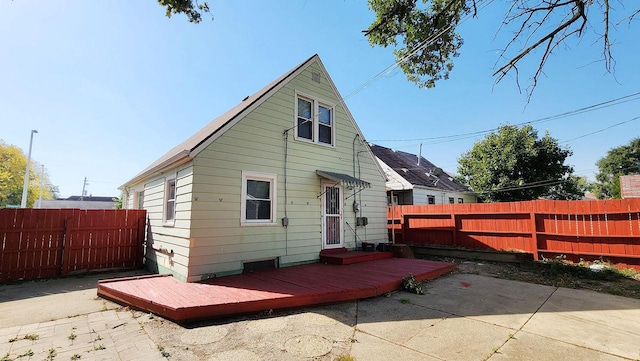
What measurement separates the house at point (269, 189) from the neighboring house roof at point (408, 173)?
8.90 meters

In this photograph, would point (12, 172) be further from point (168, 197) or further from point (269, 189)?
point (269, 189)

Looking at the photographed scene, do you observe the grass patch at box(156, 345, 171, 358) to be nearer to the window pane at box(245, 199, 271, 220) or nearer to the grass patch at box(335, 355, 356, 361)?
the grass patch at box(335, 355, 356, 361)

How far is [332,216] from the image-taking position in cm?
828

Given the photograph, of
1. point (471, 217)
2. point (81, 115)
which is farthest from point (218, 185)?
point (81, 115)

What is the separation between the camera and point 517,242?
8828 millimetres

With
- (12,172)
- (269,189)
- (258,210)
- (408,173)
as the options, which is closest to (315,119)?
(269,189)

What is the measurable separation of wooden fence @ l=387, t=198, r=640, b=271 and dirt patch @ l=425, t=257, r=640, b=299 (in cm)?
61

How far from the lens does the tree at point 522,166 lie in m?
17.9

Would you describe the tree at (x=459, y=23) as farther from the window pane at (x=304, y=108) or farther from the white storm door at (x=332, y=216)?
the white storm door at (x=332, y=216)

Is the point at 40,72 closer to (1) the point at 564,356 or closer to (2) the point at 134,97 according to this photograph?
(2) the point at 134,97

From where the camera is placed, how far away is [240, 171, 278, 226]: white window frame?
6410 mm

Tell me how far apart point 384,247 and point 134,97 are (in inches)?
458

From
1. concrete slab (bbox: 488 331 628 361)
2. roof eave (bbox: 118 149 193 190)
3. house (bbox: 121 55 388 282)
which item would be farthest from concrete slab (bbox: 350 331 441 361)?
roof eave (bbox: 118 149 193 190)

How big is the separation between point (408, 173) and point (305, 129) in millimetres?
13099
